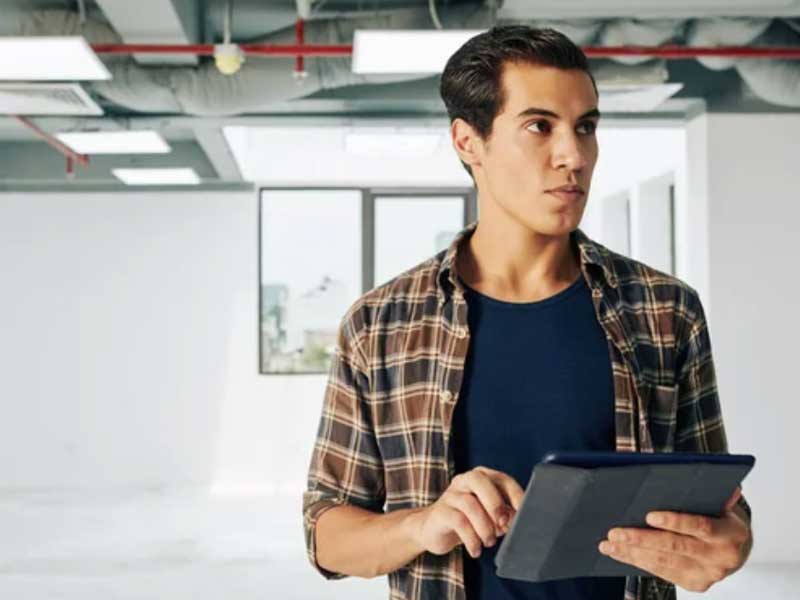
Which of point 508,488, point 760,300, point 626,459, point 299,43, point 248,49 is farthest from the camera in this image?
point 760,300

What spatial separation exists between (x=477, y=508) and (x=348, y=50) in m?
4.01

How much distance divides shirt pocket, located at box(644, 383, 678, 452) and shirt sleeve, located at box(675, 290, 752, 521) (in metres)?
0.03

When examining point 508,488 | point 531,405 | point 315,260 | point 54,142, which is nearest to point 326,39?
point 54,142

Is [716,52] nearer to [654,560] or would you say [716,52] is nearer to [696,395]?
[696,395]

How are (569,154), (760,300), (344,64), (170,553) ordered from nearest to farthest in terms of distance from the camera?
(569,154)
(344,64)
(760,300)
(170,553)

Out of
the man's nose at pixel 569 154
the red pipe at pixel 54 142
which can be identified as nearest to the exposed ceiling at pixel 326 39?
the red pipe at pixel 54 142

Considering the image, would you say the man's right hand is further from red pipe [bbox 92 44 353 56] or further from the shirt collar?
red pipe [bbox 92 44 353 56]

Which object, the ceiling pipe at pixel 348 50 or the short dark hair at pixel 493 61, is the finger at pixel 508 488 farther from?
the ceiling pipe at pixel 348 50

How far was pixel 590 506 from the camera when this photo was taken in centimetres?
107

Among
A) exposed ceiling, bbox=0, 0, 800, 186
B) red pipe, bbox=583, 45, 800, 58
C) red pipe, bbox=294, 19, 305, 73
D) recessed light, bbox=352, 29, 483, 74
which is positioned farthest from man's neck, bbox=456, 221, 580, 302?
red pipe, bbox=583, 45, 800, 58

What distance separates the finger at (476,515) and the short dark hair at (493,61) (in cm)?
47

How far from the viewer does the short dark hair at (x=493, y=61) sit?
1.34 m

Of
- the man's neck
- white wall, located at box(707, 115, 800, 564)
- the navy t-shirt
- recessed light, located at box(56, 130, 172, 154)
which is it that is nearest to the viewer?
the navy t-shirt

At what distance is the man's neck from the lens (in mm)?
1398
